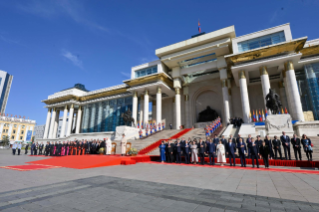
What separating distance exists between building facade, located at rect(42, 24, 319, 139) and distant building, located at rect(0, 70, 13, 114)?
53.5m

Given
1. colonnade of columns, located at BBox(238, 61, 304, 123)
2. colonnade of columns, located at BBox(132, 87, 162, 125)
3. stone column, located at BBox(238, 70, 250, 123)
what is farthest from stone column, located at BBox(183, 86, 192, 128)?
colonnade of columns, located at BBox(238, 61, 304, 123)

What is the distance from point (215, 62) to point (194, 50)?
3583 millimetres

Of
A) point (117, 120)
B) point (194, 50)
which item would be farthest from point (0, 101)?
point (194, 50)

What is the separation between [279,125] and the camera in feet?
43.2

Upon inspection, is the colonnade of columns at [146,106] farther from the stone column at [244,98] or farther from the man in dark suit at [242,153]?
the man in dark suit at [242,153]

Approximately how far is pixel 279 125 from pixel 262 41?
1145cm

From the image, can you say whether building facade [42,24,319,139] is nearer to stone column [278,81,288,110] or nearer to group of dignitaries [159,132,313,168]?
stone column [278,81,288,110]

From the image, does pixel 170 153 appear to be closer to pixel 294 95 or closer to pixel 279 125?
pixel 279 125

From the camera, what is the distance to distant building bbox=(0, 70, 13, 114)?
69.3 metres

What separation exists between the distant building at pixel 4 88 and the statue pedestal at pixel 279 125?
93969mm

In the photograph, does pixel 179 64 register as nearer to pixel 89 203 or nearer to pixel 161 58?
pixel 161 58

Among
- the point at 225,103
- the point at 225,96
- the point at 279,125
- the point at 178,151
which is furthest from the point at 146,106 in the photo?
the point at 279,125

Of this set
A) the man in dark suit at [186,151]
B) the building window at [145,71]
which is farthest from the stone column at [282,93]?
the man in dark suit at [186,151]

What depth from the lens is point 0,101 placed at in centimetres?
6869
